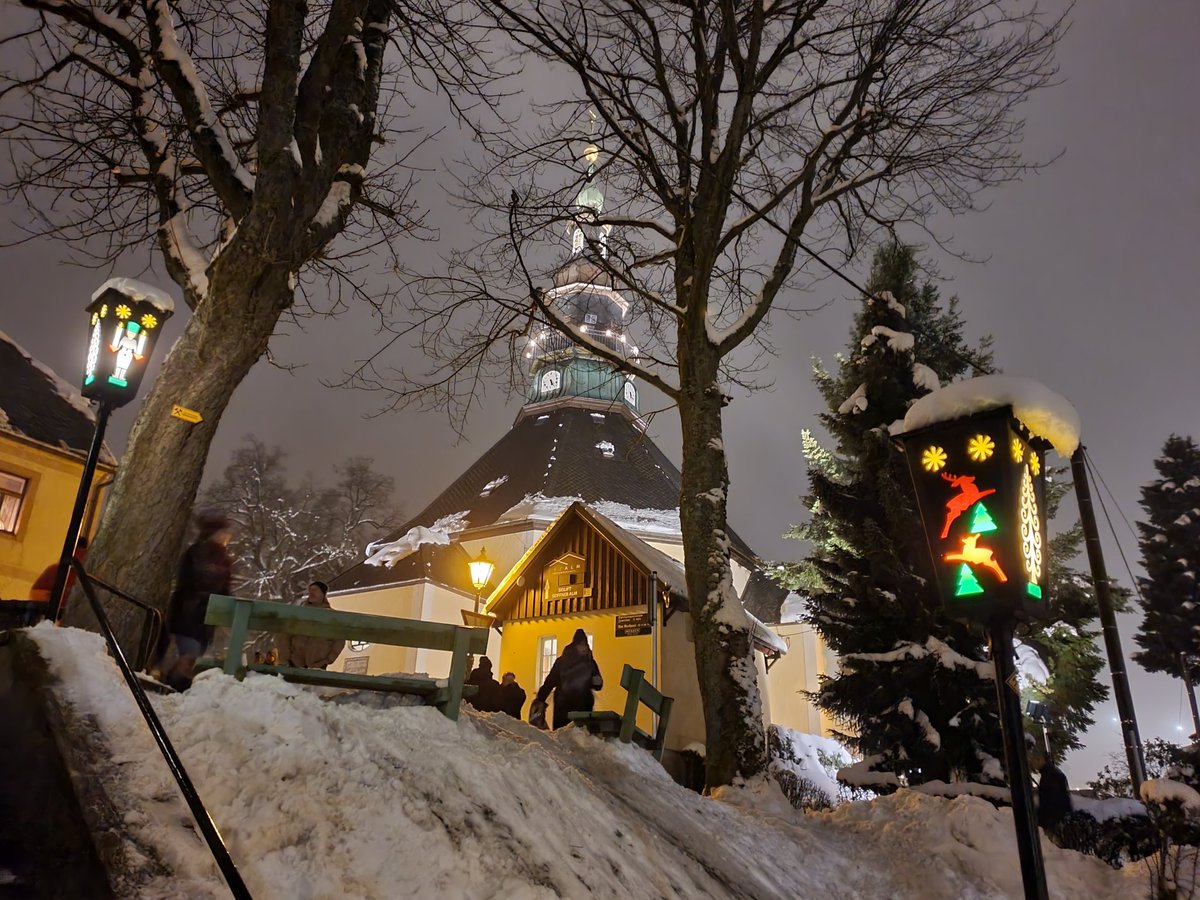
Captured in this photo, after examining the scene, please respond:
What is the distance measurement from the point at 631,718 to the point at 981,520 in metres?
4.72

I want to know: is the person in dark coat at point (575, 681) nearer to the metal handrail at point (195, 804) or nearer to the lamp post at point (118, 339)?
the lamp post at point (118, 339)

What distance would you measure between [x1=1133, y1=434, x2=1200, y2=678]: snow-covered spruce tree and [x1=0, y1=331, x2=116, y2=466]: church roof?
34066mm

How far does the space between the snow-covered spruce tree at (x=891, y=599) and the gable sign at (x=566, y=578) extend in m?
5.91

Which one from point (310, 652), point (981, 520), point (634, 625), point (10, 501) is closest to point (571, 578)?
point (634, 625)

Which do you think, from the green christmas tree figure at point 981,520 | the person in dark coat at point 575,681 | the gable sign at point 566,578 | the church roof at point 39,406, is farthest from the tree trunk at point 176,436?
the gable sign at point 566,578

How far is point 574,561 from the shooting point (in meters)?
20.0

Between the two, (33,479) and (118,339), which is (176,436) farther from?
(33,479)

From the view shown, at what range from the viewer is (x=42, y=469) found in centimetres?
1770

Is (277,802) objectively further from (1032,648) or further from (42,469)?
(42,469)

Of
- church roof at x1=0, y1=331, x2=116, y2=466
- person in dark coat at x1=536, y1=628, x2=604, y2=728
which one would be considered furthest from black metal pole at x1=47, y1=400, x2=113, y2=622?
church roof at x1=0, y1=331, x2=116, y2=466

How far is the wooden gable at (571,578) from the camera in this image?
62.7ft

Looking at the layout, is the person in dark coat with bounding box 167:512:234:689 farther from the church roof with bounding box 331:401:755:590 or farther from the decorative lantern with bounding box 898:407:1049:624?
the church roof with bounding box 331:401:755:590

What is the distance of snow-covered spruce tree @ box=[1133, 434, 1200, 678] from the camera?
27719mm

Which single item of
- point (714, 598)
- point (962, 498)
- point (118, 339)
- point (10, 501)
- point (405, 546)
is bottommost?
point (714, 598)
